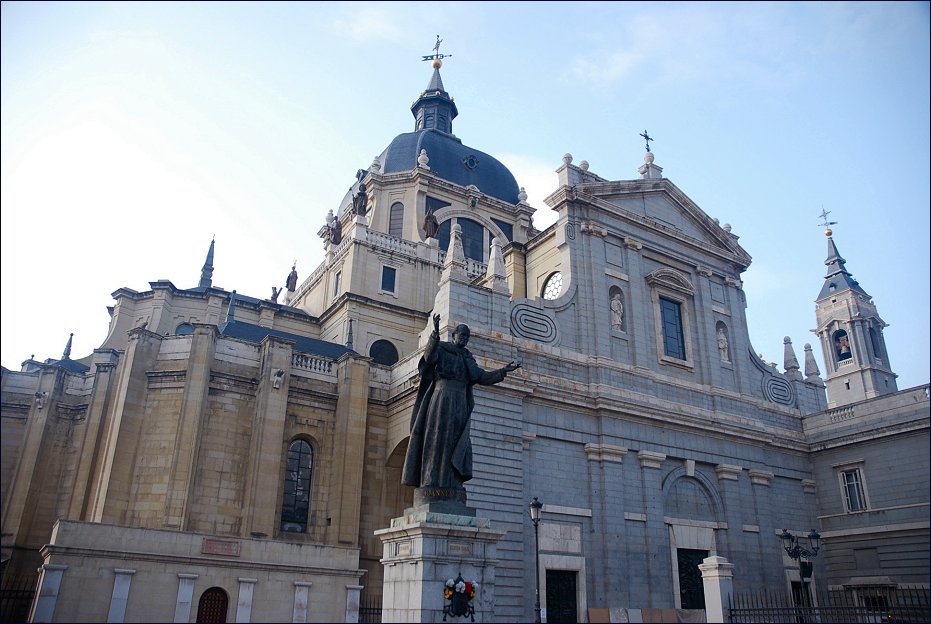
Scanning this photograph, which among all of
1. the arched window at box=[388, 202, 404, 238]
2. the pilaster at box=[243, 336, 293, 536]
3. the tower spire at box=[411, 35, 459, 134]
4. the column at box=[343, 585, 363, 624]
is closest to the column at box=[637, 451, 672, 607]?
the column at box=[343, 585, 363, 624]

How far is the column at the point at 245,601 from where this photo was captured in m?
16.8

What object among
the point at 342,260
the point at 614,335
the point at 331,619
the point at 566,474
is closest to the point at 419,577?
the point at 331,619

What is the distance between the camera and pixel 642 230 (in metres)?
26.7

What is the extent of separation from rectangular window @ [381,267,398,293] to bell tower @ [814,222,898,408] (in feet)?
105

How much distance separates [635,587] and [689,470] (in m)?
4.52

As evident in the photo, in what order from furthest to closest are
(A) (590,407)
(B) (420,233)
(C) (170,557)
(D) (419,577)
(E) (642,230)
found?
(B) (420,233), (E) (642,230), (A) (590,407), (C) (170,557), (D) (419,577)

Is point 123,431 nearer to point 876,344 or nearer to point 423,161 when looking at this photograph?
point 423,161

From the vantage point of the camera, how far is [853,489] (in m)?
25.7

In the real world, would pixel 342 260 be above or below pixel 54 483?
above

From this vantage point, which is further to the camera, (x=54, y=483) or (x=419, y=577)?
(x=54, y=483)

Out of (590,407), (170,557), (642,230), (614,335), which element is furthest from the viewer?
(642,230)

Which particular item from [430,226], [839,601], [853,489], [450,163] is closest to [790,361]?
[853,489]

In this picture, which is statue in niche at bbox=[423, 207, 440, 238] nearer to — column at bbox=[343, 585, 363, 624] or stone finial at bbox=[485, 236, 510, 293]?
stone finial at bbox=[485, 236, 510, 293]

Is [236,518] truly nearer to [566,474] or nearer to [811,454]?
[566,474]
